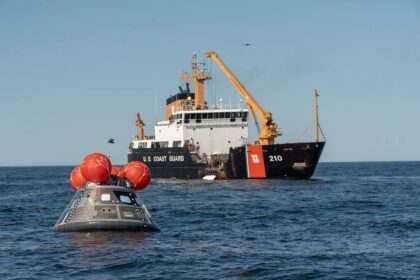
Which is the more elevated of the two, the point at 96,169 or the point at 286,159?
the point at 286,159

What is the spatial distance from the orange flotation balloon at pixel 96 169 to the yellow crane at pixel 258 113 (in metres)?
44.3

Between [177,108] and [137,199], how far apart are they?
5286 cm

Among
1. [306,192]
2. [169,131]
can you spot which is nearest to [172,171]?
[169,131]

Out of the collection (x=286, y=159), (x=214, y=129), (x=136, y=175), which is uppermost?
(x=214, y=129)

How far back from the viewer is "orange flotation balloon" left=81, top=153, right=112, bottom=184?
27484 millimetres

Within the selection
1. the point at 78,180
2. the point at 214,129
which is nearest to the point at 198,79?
the point at 214,129

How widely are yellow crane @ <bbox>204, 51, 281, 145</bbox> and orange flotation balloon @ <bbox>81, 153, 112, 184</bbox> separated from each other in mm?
44273

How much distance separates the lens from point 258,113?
74188mm

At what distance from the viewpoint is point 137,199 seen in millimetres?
28500

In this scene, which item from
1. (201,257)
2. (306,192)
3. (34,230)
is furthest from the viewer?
(306,192)

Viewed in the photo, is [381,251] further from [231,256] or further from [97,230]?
[97,230]

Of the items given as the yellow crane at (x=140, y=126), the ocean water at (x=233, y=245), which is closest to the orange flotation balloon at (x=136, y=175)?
the ocean water at (x=233, y=245)

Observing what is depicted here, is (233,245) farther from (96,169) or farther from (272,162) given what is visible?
(272,162)

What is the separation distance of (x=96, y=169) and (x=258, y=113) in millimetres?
48063
